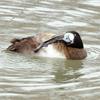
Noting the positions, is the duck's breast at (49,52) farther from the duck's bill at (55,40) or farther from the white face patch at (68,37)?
the white face patch at (68,37)

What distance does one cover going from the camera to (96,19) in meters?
12.9

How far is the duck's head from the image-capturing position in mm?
10170

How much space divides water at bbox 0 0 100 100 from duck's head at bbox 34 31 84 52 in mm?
269

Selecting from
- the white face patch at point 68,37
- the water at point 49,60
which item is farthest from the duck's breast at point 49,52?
the white face patch at point 68,37

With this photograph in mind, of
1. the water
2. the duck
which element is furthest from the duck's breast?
the water

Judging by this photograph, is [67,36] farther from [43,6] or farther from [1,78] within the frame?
[43,6]

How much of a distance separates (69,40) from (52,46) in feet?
1.17

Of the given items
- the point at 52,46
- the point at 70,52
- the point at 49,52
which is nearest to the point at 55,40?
the point at 52,46

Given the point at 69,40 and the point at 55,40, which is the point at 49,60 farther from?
the point at 69,40

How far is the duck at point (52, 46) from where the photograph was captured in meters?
10.2

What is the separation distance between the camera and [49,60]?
998 centimetres

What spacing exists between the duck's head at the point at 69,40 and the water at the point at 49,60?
0.27m

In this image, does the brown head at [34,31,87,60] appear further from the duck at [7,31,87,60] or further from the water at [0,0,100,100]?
the water at [0,0,100,100]

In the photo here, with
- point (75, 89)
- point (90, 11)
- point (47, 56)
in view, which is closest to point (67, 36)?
point (47, 56)
